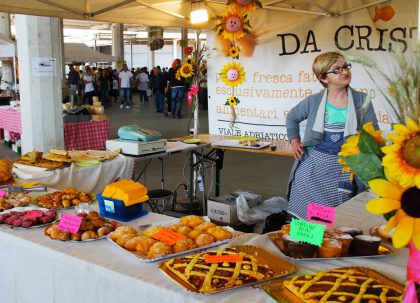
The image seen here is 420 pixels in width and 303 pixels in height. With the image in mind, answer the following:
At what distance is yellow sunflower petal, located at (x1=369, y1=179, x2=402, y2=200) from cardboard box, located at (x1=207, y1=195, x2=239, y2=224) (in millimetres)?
3144

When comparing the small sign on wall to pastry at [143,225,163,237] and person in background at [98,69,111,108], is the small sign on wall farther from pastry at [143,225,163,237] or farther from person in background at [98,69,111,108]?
person in background at [98,69,111,108]

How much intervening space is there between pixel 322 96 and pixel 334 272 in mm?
1788

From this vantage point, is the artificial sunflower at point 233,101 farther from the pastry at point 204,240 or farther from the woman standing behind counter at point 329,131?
the pastry at point 204,240

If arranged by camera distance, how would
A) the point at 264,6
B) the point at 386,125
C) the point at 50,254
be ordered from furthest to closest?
the point at 264,6, the point at 386,125, the point at 50,254

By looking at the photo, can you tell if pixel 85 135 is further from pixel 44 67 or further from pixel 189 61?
pixel 189 61

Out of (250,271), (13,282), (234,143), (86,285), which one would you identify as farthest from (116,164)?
(250,271)

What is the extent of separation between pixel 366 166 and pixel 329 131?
75.8 inches

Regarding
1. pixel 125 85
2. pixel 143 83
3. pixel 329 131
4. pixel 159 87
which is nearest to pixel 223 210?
pixel 329 131

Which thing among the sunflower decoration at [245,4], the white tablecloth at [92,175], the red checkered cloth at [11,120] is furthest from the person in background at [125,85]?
the white tablecloth at [92,175]

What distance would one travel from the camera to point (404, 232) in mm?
1090

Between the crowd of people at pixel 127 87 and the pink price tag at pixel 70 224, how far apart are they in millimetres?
10794

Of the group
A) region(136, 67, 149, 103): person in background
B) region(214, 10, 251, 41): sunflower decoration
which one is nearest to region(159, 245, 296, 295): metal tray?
region(214, 10, 251, 41): sunflower decoration

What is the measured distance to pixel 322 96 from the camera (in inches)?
124

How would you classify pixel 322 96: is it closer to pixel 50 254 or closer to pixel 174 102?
pixel 50 254
